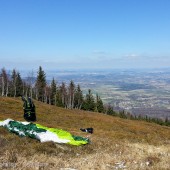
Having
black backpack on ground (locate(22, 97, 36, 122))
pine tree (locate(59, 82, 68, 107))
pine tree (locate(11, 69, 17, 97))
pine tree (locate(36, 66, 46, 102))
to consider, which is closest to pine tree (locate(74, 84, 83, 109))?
pine tree (locate(59, 82, 68, 107))

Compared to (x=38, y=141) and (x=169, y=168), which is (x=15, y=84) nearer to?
(x=38, y=141)

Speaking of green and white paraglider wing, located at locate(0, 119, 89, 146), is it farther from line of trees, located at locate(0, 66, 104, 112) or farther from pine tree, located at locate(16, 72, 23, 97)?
pine tree, located at locate(16, 72, 23, 97)

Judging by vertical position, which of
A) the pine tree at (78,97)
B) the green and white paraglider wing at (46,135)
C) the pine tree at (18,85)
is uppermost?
the green and white paraglider wing at (46,135)

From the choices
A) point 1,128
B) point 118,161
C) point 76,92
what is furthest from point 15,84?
point 118,161

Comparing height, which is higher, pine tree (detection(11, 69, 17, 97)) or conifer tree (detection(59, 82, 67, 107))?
pine tree (detection(11, 69, 17, 97))

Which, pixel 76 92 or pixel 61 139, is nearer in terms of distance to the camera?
pixel 61 139

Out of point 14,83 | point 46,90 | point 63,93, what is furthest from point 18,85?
point 63,93

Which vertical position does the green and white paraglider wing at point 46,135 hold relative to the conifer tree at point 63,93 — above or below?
above

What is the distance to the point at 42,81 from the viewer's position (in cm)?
10050

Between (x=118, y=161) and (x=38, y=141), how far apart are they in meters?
5.36

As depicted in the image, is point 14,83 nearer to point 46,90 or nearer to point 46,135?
point 46,90

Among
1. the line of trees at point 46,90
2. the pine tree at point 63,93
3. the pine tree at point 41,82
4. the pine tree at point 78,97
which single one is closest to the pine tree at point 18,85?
the line of trees at point 46,90

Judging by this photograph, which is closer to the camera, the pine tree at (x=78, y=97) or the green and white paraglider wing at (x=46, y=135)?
the green and white paraglider wing at (x=46, y=135)

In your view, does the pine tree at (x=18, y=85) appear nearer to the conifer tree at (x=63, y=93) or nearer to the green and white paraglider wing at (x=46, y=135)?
the conifer tree at (x=63, y=93)
